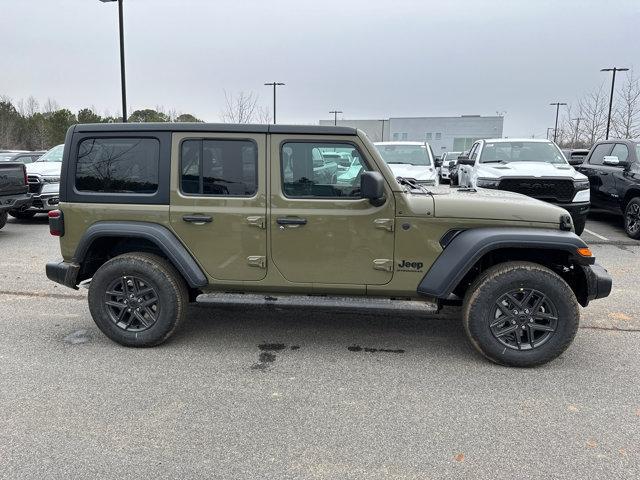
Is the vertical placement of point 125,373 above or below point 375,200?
below

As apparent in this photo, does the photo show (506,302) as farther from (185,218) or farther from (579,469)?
(185,218)

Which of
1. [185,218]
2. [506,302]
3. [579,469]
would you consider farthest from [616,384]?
[185,218]

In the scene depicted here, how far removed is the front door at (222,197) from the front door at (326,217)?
13cm

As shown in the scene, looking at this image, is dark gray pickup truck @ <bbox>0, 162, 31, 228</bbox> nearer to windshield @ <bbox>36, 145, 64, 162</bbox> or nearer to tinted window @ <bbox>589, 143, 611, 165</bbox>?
windshield @ <bbox>36, 145, 64, 162</bbox>

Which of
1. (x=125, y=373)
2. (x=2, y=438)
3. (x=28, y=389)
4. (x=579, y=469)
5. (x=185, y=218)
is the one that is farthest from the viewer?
(x=185, y=218)

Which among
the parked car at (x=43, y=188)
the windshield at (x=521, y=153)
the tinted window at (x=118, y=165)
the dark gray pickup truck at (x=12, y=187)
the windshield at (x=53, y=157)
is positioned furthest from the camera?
the windshield at (x=53, y=157)

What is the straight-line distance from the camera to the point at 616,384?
368cm

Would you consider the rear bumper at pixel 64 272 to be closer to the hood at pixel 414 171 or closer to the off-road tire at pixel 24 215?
the hood at pixel 414 171

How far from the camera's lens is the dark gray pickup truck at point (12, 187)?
8.97 metres

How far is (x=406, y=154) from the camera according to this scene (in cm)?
1152

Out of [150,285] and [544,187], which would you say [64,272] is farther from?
[544,187]

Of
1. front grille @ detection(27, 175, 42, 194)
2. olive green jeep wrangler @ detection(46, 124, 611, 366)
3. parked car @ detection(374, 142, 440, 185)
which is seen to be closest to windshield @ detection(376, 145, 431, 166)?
parked car @ detection(374, 142, 440, 185)

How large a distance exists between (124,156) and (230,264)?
1.25m

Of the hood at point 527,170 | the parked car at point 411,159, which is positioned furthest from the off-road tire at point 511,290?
the parked car at point 411,159
